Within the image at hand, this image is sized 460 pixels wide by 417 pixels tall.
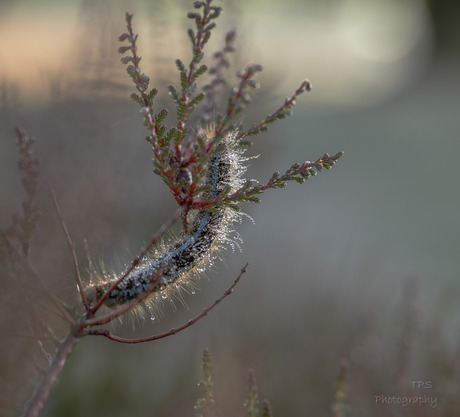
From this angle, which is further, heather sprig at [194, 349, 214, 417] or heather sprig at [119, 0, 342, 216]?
heather sprig at [194, 349, 214, 417]

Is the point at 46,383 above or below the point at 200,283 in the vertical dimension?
below

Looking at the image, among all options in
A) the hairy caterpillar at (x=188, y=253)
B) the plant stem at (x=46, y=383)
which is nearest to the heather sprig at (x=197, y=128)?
the hairy caterpillar at (x=188, y=253)

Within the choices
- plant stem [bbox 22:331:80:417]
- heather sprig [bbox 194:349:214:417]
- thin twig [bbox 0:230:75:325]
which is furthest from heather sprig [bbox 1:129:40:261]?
heather sprig [bbox 194:349:214:417]

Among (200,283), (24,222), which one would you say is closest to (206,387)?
(24,222)

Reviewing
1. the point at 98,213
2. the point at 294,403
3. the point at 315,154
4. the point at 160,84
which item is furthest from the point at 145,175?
the point at 315,154

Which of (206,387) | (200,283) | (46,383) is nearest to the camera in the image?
(46,383)

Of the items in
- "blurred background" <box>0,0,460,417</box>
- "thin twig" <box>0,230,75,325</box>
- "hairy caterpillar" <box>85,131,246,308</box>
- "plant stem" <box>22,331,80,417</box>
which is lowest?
"plant stem" <box>22,331,80,417</box>

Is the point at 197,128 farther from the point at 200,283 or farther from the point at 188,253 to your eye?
the point at 200,283

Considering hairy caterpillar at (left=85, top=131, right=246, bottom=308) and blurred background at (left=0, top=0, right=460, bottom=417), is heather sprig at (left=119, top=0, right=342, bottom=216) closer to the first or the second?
hairy caterpillar at (left=85, top=131, right=246, bottom=308)

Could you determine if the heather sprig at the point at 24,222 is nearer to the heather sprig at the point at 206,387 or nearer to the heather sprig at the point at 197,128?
the heather sprig at the point at 197,128
